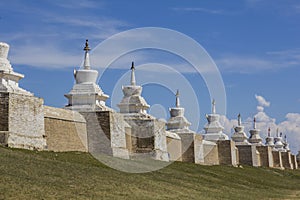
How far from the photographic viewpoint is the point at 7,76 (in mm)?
32500

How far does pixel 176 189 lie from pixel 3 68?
13.3 m

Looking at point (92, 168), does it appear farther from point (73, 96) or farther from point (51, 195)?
point (73, 96)

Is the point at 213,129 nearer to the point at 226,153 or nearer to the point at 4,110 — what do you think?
the point at 226,153

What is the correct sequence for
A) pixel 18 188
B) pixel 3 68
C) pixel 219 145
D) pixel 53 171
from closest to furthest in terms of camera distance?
pixel 18 188 < pixel 53 171 < pixel 3 68 < pixel 219 145

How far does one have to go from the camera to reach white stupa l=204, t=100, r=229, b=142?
66688 mm

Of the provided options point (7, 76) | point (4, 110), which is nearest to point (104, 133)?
point (7, 76)

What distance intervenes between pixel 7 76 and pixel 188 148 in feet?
79.0

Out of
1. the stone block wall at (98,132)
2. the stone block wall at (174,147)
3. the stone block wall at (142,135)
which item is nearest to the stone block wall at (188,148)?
the stone block wall at (174,147)

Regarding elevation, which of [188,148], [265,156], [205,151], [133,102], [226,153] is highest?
[133,102]

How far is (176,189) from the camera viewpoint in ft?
84.7

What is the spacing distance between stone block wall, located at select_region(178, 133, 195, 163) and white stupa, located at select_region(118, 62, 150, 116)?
8783 mm

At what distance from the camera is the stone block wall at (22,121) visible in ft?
92.0

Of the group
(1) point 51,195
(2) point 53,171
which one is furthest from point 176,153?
(1) point 51,195

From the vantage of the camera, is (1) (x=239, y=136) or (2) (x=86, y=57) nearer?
(2) (x=86, y=57)
